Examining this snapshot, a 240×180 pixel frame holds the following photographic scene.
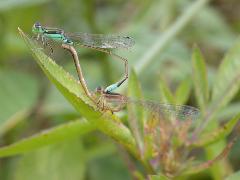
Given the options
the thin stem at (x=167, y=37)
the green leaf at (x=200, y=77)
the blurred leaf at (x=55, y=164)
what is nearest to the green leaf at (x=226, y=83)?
the green leaf at (x=200, y=77)

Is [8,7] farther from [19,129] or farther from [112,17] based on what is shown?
[112,17]

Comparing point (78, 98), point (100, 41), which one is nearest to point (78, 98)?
point (78, 98)

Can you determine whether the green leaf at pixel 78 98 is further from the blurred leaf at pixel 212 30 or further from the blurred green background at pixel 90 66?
the blurred leaf at pixel 212 30

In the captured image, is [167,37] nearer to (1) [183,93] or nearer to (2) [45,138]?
(1) [183,93]

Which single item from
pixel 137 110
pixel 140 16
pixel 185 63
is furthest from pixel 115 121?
pixel 140 16

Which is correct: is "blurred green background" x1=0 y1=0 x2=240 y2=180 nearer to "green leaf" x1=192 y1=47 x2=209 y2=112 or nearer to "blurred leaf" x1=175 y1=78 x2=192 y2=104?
"blurred leaf" x1=175 y1=78 x2=192 y2=104

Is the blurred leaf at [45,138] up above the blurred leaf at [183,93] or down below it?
below
